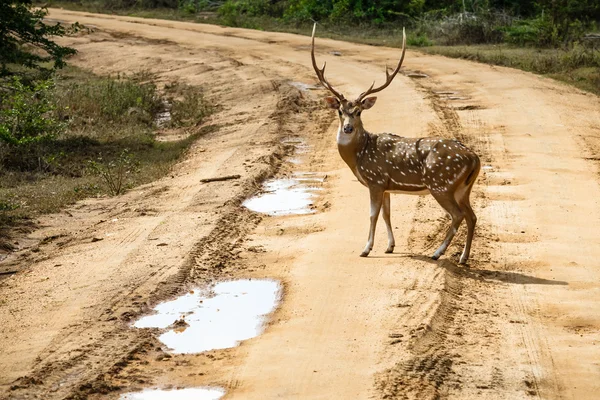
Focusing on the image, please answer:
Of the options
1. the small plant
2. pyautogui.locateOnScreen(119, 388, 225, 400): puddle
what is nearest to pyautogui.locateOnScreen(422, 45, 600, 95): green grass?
the small plant

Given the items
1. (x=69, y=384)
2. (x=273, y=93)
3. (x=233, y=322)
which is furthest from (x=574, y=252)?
(x=273, y=93)

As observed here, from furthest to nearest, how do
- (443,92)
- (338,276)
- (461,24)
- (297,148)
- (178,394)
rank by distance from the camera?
(461,24), (443,92), (297,148), (338,276), (178,394)

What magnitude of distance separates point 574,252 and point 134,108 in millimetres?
14286

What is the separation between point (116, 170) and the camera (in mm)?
18844

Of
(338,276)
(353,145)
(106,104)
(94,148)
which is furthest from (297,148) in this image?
(338,276)

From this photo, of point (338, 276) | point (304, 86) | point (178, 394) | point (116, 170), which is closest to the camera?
point (178, 394)

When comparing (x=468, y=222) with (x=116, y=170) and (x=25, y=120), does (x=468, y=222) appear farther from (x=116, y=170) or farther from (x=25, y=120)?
(x=25, y=120)

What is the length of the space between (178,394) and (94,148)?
41.9 ft

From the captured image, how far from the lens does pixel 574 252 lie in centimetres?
1249

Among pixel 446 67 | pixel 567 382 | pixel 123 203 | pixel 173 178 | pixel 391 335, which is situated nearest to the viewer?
pixel 567 382

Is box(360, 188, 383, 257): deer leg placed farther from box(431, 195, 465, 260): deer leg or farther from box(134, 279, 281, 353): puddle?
box(134, 279, 281, 353): puddle

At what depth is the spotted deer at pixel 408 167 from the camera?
11961 millimetres

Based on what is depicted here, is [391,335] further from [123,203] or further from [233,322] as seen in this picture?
[123,203]

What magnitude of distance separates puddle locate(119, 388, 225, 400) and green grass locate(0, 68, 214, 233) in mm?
6973
